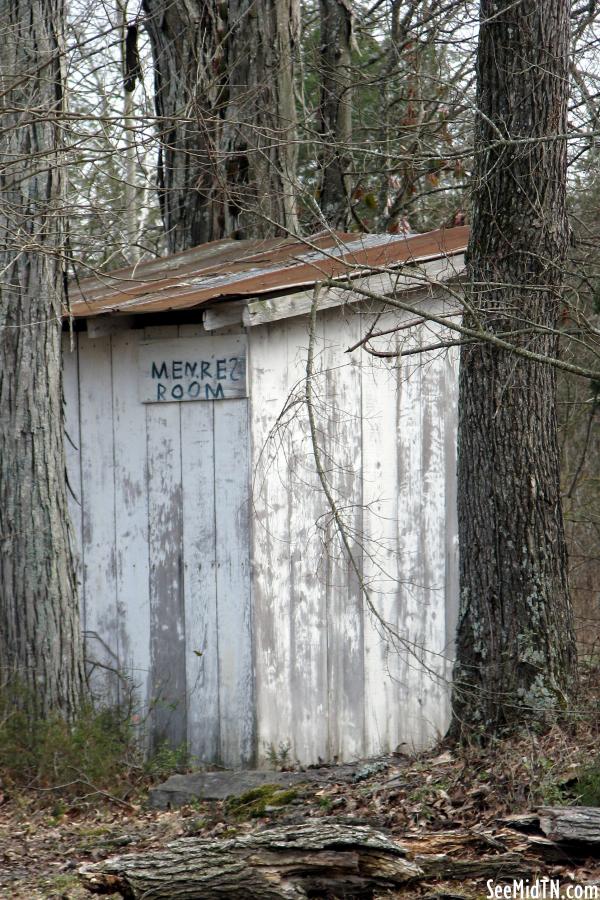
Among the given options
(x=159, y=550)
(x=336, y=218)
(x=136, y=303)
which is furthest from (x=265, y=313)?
(x=336, y=218)

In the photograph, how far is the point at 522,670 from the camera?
568cm

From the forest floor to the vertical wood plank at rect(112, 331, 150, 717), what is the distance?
2.90 feet

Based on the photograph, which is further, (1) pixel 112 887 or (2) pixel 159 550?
(2) pixel 159 550

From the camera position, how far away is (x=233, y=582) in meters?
6.67

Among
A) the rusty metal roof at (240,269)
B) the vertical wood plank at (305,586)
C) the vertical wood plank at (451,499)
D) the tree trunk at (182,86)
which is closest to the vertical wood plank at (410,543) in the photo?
the vertical wood plank at (451,499)

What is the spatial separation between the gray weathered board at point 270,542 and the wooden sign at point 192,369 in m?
0.05

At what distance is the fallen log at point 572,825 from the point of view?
14.2 feet

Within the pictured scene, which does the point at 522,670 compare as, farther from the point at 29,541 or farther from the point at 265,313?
the point at 29,541

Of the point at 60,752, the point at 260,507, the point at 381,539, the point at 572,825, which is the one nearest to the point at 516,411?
the point at 260,507

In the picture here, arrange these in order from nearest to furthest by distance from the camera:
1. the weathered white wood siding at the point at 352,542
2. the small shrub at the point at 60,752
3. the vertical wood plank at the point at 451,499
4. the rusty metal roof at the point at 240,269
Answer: the small shrub at the point at 60,752
the rusty metal roof at the point at 240,269
the weathered white wood siding at the point at 352,542
the vertical wood plank at the point at 451,499

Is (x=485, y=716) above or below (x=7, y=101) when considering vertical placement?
below

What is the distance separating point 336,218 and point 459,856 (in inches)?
318

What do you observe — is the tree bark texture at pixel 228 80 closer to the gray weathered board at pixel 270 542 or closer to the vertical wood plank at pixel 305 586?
the gray weathered board at pixel 270 542

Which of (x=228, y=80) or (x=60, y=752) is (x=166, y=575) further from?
(x=228, y=80)
